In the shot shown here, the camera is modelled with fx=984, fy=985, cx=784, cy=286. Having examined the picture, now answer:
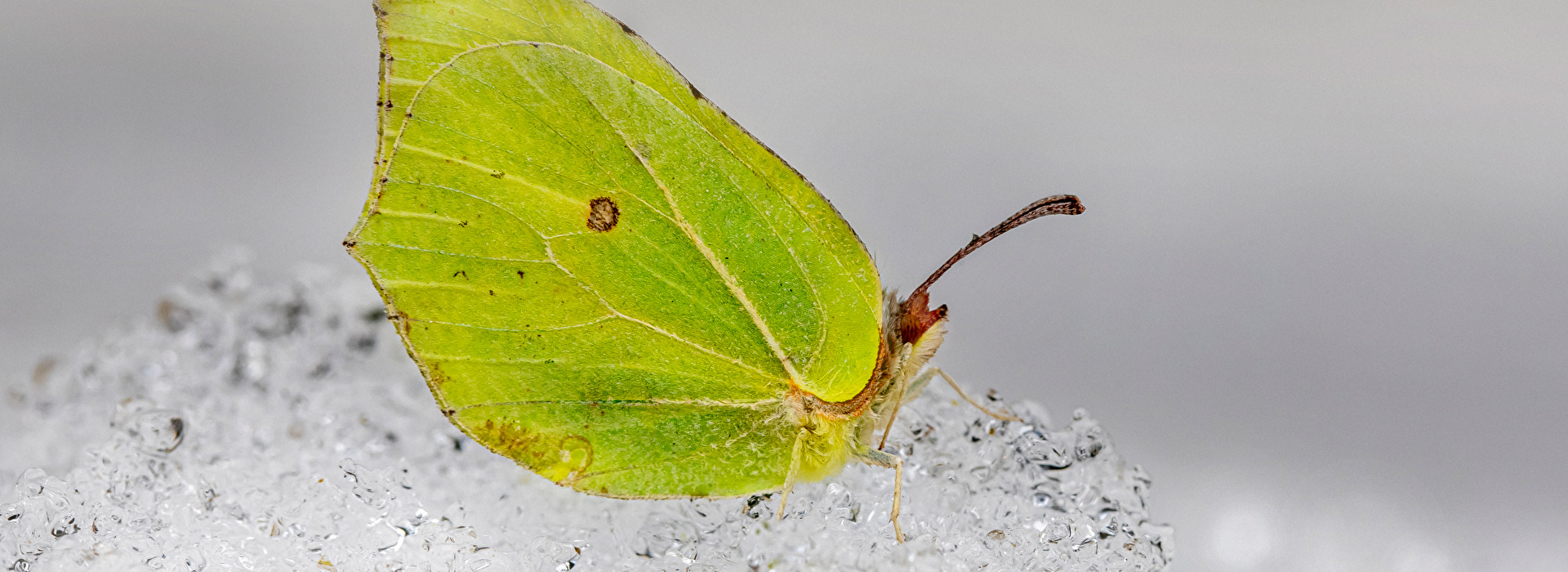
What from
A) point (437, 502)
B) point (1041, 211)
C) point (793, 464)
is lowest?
point (437, 502)

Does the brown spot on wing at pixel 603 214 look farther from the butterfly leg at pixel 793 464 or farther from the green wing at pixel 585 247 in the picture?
the butterfly leg at pixel 793 464

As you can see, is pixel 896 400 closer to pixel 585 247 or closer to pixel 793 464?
pixel 793 464

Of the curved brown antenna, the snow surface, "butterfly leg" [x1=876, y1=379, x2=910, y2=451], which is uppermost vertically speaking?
the curved brown antenna

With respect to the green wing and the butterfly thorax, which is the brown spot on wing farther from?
the butterfly thorax

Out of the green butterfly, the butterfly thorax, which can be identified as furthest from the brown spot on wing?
the butterfly thorax

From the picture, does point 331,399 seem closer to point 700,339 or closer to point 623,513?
point 623,513

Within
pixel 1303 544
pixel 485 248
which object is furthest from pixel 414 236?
pixel 1303 544

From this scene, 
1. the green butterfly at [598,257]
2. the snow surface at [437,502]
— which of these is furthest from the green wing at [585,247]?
the snow surface at [437,502]

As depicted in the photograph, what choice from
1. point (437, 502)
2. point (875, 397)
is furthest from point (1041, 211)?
point (437, 502)
